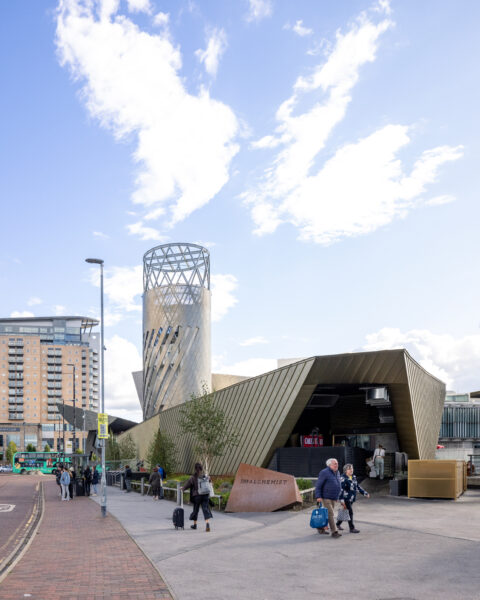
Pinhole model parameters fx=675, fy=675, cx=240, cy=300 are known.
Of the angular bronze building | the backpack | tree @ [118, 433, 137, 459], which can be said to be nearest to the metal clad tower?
tree @ [118, 433, 137, 459]

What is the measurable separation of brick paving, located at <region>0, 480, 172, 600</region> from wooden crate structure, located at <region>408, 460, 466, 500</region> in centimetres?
1084

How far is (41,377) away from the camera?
182 m

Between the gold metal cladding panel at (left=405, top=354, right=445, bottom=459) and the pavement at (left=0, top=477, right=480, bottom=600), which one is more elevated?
the gold metal cladding panel at (left=405, top=354, right=445, bottom=459)

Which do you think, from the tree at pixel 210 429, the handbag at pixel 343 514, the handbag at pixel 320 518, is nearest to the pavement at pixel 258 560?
the handbag at pixel 320 518

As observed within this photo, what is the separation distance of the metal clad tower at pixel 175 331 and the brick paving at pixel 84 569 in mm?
71246

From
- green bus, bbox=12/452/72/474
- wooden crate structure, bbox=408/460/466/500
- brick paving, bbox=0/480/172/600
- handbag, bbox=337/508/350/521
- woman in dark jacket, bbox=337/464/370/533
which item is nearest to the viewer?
brick paving, bbox=0/480/172/600

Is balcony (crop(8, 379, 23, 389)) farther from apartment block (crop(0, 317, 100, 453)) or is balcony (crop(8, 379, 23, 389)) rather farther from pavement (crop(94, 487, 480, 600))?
pavement (crop(94, 487, 480, 600))

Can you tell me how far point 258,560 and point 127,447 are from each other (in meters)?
57.5

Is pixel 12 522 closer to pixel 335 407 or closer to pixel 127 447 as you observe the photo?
pixel 335 407

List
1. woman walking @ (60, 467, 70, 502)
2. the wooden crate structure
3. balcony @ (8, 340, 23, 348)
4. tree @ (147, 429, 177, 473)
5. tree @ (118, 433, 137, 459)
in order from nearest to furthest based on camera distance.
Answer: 1. the wooden crate structure
2. woman walking @ (60, 467, 70, 502)
3. tree @ (147, 429, 177, 473)
4. tree @ (118, 433, 137, 459)
5. balcony @ (8, 340, 23, 348)

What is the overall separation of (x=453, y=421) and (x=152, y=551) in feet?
205

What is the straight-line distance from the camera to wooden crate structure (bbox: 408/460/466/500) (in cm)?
2314

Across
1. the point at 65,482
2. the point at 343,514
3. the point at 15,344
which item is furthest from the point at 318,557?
the point at 15,344

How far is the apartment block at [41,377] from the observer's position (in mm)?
173250
